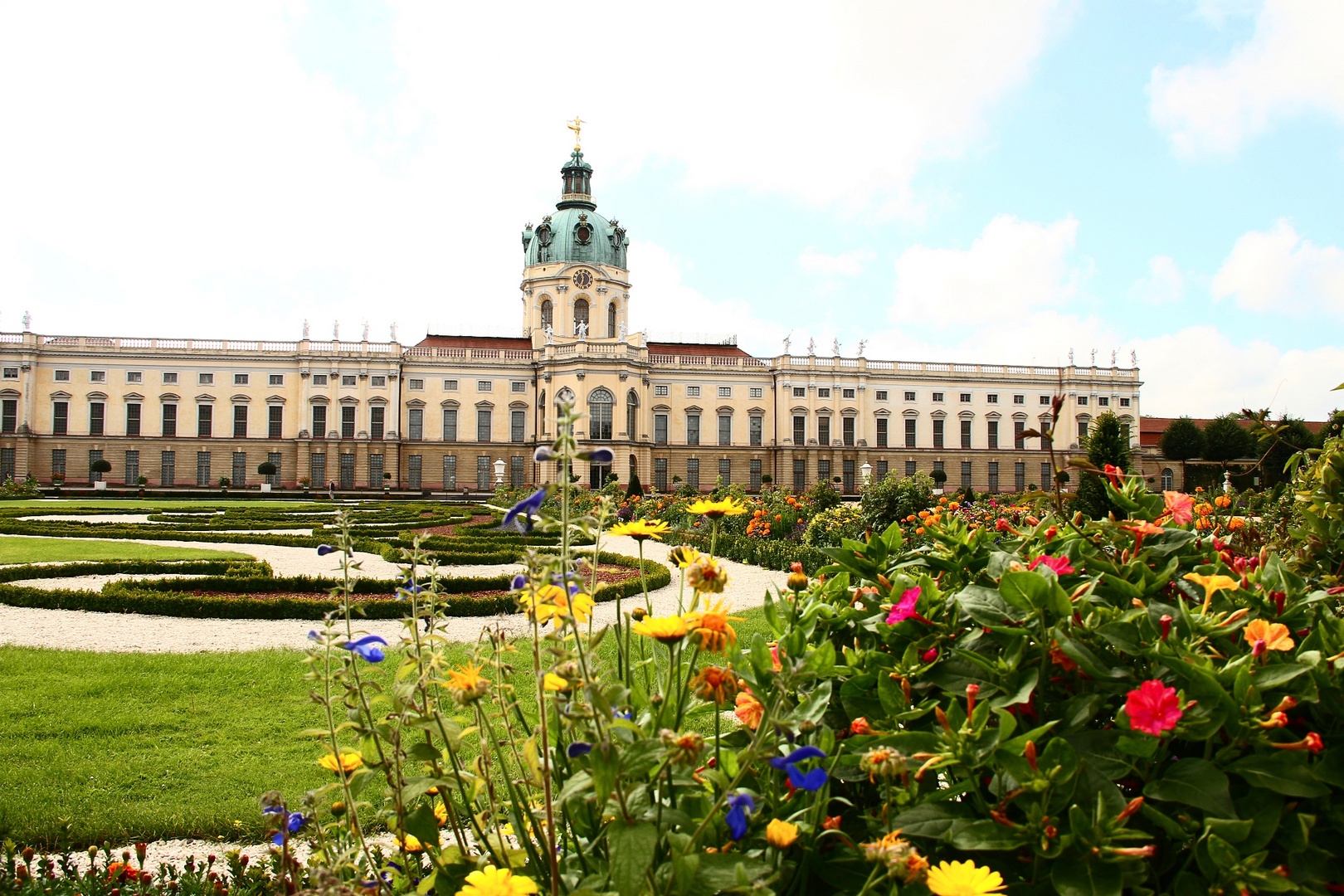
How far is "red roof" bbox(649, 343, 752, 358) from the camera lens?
2096 inches

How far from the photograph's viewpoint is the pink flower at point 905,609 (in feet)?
5.61

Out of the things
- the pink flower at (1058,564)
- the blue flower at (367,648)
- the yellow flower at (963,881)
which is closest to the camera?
the yellow flower at (963,881)

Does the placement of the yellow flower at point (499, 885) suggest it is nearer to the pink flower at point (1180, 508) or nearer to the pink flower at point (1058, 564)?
the pink flower at point (1058, 564)

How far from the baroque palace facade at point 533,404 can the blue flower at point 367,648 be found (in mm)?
41373

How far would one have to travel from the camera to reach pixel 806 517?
17.4 m

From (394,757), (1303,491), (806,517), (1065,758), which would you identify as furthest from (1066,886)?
(806,517)

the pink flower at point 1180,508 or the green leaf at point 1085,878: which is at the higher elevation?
the pink flower at point 1180,508

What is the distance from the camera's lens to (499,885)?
1.34 metres

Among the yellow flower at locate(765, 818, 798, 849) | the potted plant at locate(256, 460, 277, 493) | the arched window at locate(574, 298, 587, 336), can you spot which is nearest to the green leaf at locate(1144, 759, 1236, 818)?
the yellow flower at locate(765, 818, 798, 849)

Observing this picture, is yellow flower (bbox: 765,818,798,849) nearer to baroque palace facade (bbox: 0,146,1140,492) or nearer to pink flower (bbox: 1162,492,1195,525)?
pink flower (bbox: 1162,492,1195,525)

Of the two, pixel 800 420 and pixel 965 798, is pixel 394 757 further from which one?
pixel 800 420

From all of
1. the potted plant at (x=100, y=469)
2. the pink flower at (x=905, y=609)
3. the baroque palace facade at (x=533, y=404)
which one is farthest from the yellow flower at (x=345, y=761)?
the potted plant at (x=100, y=469)

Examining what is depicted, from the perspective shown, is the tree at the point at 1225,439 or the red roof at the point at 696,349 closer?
the tree at the point at 1225,439

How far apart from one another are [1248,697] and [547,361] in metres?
46.0
